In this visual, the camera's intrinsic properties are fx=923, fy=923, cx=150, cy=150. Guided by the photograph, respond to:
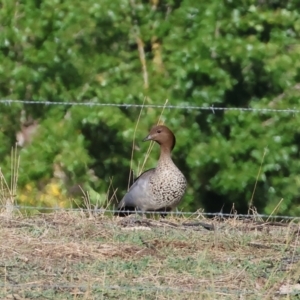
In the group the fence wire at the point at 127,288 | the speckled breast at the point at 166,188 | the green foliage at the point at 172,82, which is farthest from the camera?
the green foliage at the point at 172,82

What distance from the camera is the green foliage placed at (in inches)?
405

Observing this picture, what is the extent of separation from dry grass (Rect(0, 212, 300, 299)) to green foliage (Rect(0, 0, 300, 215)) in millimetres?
3741

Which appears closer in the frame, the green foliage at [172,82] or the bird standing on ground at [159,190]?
the bird standing on ground at [159,190]

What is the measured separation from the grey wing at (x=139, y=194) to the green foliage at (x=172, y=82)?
1.94 meters

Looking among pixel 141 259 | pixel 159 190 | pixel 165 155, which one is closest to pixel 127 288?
pixel 141 259

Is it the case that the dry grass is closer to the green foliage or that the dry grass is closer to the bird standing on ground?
the bird standing on ground

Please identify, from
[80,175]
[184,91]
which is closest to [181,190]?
[184,91]

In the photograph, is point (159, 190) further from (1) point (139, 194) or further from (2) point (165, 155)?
(2) point (165, 155)

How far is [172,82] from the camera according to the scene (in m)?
10.4

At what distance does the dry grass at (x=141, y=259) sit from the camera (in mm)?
4859

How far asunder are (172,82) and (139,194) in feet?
7.90

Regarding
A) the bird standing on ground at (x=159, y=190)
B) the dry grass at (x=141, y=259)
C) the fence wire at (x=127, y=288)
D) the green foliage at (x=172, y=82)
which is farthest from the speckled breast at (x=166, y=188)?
the fence wire at (x=127, y=288)

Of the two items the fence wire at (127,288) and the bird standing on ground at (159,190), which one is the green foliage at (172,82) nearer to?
the bird standing on ground at (159,190)

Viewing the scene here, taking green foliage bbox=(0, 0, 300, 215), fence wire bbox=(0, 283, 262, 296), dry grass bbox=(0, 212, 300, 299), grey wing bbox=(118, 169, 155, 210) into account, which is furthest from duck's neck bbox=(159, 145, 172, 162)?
fence wire bbox=(0, 283, 262, 296)
